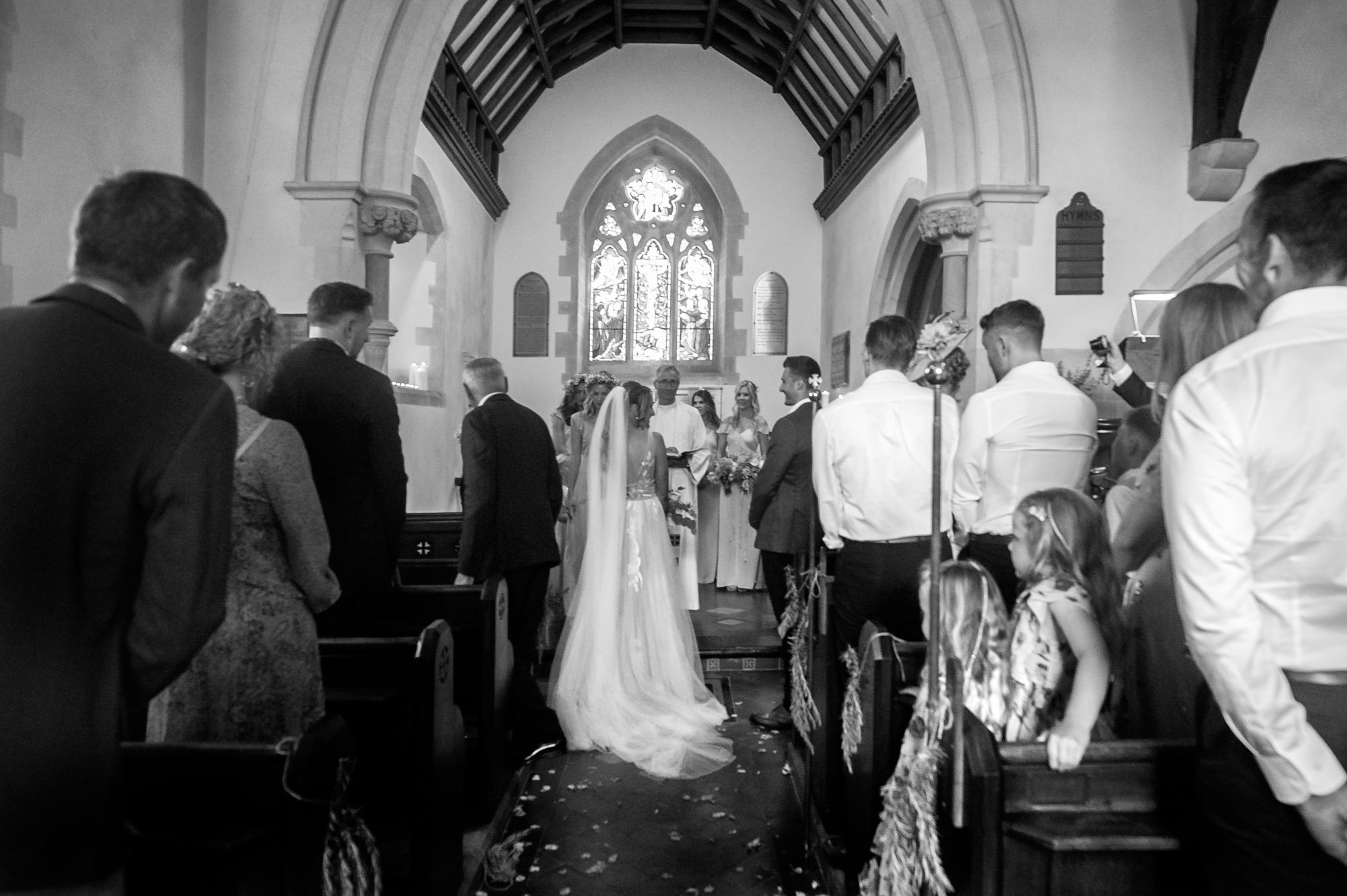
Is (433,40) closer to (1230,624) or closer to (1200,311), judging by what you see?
(1200,311)

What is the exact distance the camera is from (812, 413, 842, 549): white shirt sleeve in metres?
3.07

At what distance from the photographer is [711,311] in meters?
12.2

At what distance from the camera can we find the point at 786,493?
14.0 ft

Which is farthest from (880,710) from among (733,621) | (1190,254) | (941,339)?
(1190,254)

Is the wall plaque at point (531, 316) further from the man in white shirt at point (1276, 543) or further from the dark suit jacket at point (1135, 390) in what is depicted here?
the man in white shirt at point (1276, 543)

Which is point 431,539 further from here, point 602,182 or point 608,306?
point 602,182

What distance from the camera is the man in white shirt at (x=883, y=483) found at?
301 centimetres

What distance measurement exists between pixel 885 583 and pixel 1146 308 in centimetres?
288

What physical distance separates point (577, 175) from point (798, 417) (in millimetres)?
8231

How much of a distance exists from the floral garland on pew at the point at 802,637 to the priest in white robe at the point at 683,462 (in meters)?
2.26

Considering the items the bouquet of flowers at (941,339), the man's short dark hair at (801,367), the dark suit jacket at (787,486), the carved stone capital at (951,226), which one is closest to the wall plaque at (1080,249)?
the carved stone capital at (951,226)

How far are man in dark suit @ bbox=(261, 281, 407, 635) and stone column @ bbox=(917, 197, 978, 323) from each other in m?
3.28


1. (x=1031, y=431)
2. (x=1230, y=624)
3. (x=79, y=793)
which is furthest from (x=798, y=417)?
(x=79, y=793)

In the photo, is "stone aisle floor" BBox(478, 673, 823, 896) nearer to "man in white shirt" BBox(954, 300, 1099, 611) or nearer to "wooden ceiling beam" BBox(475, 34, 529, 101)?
"man in white shirt" BBox(954, 300, 1099, 611)
